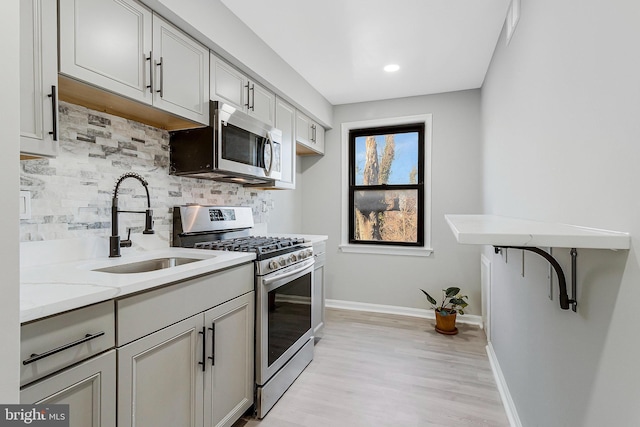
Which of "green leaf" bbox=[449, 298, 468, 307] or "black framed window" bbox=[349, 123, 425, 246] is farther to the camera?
"black framed window" bbox=[349, 123, 425, 246]

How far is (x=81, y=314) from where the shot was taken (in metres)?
1.00

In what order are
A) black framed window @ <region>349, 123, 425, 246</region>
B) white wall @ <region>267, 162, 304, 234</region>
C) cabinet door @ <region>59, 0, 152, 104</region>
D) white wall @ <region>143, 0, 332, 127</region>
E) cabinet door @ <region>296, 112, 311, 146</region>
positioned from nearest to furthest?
cabinet door @ <region>59, 0, 152, 104</region> < white wall @ <region>143, 0, 332, 127</region> < cabinet door @ <region>296, 112, 311, 146</region> < white wall @ <region>267, 162, 304, 234</region> < black framed window @ <region>349, 123, 425, 246</region>

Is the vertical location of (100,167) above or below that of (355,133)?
below

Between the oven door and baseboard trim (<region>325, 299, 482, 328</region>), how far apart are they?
1396 millimetres

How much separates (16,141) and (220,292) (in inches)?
42.0

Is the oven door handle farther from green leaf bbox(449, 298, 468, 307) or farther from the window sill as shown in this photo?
green leaf bbox(449, 298, 468, 307)

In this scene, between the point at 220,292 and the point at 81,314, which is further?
the point at 220,292

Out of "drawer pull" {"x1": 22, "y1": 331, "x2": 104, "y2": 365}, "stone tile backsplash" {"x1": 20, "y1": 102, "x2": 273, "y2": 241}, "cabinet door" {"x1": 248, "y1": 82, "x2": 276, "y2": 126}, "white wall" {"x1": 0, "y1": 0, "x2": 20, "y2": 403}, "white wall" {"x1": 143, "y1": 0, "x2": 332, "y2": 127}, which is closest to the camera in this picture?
"white wall" {"x1": 0, "y1": 0, "x2": 20, "y2": 403}

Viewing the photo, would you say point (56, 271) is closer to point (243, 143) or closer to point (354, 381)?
point (243, 143)

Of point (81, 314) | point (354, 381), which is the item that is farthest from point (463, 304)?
point (81, 314)

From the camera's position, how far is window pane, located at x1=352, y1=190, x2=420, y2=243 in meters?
3.78

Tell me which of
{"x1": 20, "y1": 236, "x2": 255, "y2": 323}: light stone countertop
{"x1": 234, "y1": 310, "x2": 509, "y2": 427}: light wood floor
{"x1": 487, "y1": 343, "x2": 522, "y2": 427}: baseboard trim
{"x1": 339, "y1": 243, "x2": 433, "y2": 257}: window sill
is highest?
{"x1": 20, "y1": 236, "x2": 255, "y2": 323}: light stone countertop

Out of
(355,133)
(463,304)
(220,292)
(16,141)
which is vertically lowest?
(463,304)

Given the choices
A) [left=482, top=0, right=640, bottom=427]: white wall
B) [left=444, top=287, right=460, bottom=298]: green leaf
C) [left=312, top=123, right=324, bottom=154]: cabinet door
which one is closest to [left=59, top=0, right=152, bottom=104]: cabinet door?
Result: [left=482, top=0, right=640, bottom=427]: white wall
